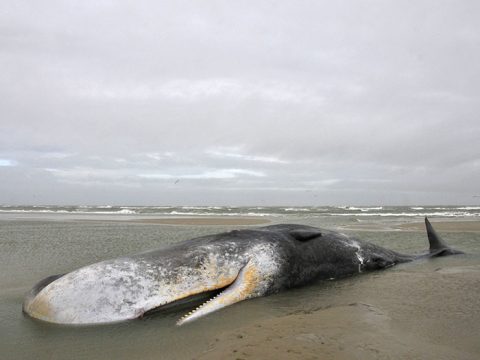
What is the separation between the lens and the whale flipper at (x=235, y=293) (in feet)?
15.6

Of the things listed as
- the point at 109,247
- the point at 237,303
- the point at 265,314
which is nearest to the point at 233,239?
the point at 237,303

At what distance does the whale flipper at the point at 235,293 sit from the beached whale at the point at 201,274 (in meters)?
0.01

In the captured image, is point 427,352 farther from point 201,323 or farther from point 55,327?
point 55,327

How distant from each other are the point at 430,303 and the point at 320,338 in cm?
209

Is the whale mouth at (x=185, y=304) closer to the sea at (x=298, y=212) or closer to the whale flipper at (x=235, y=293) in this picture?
the whale flipper at (x=235, y=293)

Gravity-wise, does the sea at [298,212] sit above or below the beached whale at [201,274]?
above

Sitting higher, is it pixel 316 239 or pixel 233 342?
A: pixel 316 239

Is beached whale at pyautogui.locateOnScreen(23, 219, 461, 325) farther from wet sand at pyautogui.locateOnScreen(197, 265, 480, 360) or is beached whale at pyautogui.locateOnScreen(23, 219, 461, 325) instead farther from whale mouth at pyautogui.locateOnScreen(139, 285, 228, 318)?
wet sand at pyautogui.locateOnScreen(197, 265, 480, 360)

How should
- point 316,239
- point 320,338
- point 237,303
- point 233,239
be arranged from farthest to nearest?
point 316,239
point 233,239
point 237,303
point 320,338

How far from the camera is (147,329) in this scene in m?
4.34

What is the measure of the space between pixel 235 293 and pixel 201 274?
1.77 feet

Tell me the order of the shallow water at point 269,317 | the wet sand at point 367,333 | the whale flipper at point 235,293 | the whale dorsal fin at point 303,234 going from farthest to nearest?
1. the whale dorsal fin at point 303,234
2. the whale flipper at point 235,293
3. the shallow water at point 269,317
4. the wet sand at point 367,333

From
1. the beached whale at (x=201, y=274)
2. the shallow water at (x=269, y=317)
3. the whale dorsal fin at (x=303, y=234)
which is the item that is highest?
the whale dorsal fin at (x=303, y=234)

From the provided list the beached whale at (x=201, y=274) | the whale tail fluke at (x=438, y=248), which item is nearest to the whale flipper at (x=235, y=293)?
the beached whale at (x=201, y=274)
